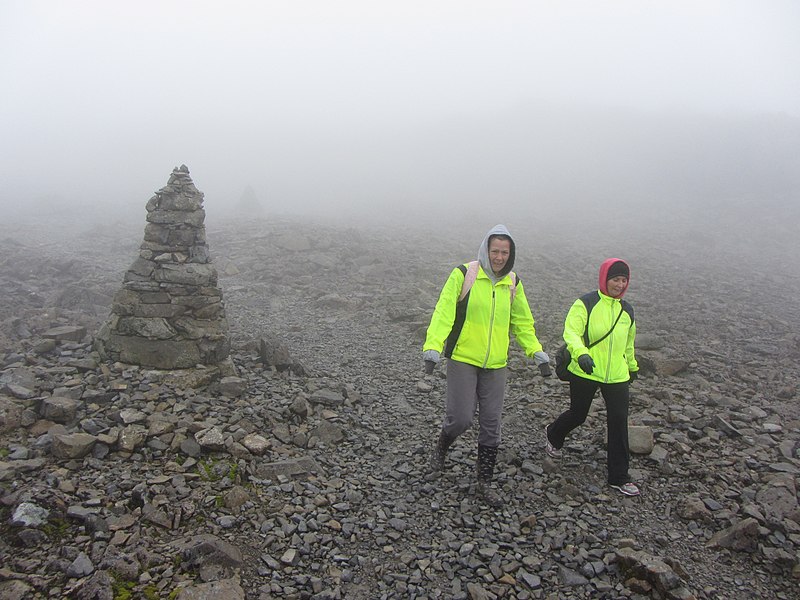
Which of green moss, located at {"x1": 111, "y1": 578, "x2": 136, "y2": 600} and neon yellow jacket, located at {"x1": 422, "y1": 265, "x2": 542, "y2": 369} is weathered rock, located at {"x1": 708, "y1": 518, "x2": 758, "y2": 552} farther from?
green moss, located at {"x1": 111, "y1": 578, "x2": 136, "y2": 600}

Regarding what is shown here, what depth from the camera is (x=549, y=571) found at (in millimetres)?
5184

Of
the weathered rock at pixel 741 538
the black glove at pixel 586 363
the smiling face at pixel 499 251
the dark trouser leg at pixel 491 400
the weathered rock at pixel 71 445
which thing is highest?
the smiling face at pixel 499 251

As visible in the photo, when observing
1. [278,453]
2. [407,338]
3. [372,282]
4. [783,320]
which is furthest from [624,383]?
[372,282]

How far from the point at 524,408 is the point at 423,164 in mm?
75023

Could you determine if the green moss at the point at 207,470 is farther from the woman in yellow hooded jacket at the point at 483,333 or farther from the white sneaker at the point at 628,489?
the white sneaker at the point at 628,489

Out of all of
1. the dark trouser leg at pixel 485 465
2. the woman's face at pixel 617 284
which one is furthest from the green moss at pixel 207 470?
the woman's face at pixel 617 284

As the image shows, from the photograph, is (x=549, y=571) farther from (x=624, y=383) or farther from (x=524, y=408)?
(x=524, y=408)

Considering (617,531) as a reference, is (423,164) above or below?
above

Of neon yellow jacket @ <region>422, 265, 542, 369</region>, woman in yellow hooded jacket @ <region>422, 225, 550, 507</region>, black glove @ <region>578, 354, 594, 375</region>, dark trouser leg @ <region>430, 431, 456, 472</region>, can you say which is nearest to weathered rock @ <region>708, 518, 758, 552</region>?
black glove @ <region>578, 354, 594, 375</region>

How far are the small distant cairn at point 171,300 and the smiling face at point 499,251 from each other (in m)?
6.16

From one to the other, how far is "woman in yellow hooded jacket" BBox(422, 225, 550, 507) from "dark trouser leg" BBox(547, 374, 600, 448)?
0.77 meters

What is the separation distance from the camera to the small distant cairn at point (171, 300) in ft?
30.8

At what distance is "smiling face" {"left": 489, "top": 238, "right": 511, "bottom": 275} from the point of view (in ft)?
20.3

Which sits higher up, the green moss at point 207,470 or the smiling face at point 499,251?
the smiling face at point 499,251
